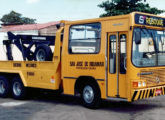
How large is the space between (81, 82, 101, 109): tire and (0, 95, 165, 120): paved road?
0.60 ft

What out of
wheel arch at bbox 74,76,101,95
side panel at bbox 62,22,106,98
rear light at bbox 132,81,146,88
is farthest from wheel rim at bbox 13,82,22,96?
rear light at bbox 132,81,146,88

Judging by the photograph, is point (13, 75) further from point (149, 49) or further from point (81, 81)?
point (149, 49)

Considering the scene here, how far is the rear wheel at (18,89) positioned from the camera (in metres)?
12.0

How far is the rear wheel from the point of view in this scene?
12.0 metres

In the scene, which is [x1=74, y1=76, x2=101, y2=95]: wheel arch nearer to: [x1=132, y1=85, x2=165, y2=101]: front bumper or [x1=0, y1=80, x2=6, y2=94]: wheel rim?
[x1=132, y1=85, x2=165, y2=101]: front bumper

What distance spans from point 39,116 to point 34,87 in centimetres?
281

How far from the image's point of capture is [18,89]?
12383mm

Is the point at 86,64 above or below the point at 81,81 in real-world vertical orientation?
above

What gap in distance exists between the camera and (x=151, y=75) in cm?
923

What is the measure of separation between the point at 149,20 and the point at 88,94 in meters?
2.91

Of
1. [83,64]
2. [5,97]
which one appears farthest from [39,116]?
[5,97]

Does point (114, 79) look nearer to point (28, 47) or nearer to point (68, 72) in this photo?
point (68, 72)

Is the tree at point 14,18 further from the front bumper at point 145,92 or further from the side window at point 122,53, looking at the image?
the front bumper at point 145,92

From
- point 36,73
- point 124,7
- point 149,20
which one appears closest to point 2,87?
point 36,73
